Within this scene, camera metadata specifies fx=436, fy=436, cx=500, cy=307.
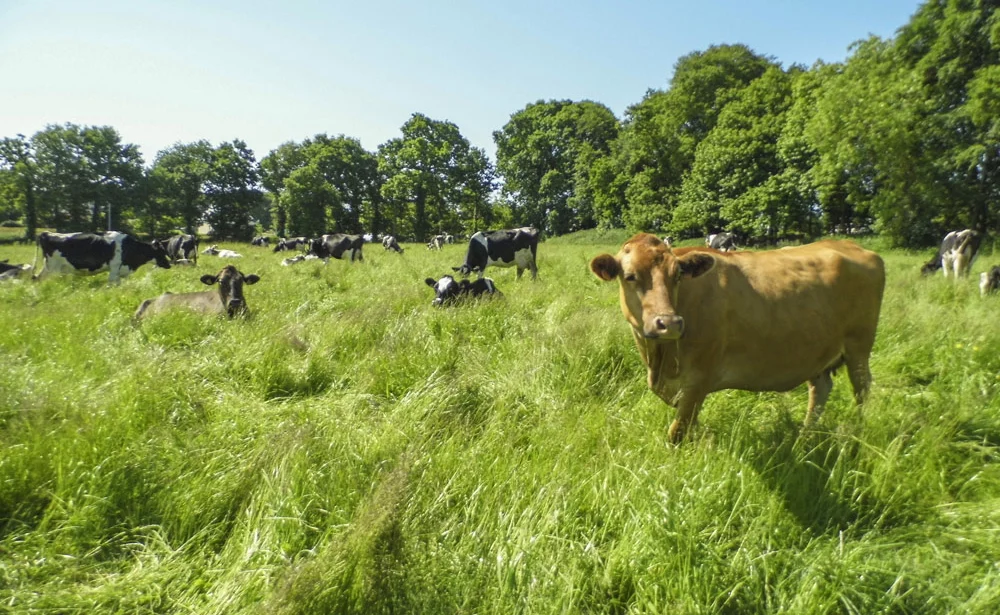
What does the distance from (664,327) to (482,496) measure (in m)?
1.38

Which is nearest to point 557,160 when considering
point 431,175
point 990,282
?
point 431,175

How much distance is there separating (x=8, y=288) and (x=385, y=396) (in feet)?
38.1

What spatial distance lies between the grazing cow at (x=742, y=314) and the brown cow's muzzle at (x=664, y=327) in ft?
0.03

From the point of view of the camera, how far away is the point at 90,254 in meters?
13.6

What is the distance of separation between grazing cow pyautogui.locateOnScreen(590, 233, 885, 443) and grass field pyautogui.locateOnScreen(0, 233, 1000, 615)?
329 mm

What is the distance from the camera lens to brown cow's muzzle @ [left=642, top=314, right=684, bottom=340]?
2.51 meters

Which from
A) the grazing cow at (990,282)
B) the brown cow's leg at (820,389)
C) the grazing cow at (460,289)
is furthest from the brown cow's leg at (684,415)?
the grazing cow at (990,282)

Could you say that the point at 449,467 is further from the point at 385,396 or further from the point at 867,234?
the point at 867,234

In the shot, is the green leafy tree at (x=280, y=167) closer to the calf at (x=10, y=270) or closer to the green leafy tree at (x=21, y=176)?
the green leafy tree at (x=21, y=176)

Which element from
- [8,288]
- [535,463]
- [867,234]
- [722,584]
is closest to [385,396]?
[535,463]

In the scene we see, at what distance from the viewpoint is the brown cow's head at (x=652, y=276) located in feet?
8.50

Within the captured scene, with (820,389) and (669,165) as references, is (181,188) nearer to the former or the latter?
(669,165)

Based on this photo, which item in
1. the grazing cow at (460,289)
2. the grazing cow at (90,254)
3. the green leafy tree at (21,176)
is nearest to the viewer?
the grazing cow at (460,289)

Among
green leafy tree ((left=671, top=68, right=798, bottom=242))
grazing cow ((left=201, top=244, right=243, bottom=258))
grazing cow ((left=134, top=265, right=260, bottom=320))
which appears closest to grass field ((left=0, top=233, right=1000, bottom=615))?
grazing cow ((left=134, top=265, right=260, bottom=320))
